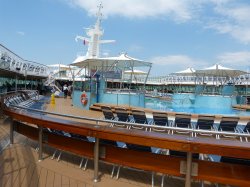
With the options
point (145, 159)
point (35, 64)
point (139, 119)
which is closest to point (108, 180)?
point (145, 159)

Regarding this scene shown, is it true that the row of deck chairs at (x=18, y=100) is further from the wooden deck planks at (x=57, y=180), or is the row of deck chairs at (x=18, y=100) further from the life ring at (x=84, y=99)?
the wooden deck planks at (x=57, y=180)

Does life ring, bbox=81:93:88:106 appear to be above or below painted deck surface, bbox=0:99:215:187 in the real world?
above

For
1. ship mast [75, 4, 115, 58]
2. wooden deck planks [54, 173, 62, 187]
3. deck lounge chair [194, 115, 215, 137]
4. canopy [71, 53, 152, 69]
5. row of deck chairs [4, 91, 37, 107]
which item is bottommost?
wooden deck planks [54, 173, 62, 187]

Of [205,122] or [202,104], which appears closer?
[205,122]

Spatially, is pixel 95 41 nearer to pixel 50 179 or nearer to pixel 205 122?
pixel 205 122

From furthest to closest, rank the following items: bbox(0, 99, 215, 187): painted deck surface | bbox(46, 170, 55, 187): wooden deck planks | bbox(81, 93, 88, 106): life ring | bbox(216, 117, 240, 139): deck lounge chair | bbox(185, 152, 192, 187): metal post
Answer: bbox(81, 93, 88, 106): life ring, bbox(216, 117, 240, 139): deck lounge chair, bbox(0, 99, 215, 187): painted deck surface, bbox(46, 170, 55, 187): wooden deck planks, bbox(185, 152, 192, 187): metal post

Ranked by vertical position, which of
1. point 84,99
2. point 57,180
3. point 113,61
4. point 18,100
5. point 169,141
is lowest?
point 57,180

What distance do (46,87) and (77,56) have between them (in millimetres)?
10040

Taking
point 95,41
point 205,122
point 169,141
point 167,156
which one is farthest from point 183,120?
point 95,41

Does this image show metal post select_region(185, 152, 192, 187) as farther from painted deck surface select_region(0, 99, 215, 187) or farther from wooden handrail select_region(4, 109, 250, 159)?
painted deck surface select_region(0, 99, 215, 187)

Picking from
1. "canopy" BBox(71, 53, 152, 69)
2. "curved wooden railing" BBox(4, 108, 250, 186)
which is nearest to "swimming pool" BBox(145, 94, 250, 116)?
"canopy" BBox(71, 53, 152, 69)

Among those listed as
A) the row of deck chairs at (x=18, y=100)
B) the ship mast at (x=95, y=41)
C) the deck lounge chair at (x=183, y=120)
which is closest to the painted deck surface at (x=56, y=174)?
the row of deck chairs at (x=18, y=100)

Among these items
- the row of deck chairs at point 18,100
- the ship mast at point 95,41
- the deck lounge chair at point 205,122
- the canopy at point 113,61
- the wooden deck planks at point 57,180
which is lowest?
the wooden deck planks at point 57,180

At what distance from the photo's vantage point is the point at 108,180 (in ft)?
13.1
